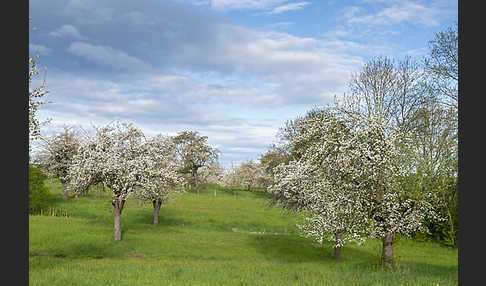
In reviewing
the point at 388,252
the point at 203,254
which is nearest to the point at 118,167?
the point at 203,254

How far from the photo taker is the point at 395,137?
1966 centimetres

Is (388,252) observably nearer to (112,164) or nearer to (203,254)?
(203,254)

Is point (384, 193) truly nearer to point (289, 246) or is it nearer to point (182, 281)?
point (182, 281)

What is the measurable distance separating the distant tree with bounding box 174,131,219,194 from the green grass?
2580cm

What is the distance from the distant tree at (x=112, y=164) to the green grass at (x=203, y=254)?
333 cm

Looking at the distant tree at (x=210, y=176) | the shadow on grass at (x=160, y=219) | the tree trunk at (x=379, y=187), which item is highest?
the tree trunk at (x=379, y=187)

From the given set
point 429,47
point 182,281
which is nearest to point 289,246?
point 182,281

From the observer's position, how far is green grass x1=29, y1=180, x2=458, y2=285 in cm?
1706

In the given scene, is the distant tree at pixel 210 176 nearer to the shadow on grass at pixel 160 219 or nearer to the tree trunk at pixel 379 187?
the shadow on grass at pixel 160 219

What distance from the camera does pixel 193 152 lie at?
3994 inches

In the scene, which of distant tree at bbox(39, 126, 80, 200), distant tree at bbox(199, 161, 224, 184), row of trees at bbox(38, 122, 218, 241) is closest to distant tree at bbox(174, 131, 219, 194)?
distant tree at bbox(199, 161, 224, 184)

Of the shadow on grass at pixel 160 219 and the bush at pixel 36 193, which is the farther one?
the bush at pixel 36 193

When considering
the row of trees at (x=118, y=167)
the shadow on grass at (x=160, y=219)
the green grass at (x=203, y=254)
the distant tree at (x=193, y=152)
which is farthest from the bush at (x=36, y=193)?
the distant tree at (x=193, y=152)

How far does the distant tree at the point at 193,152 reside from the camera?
10094cm
